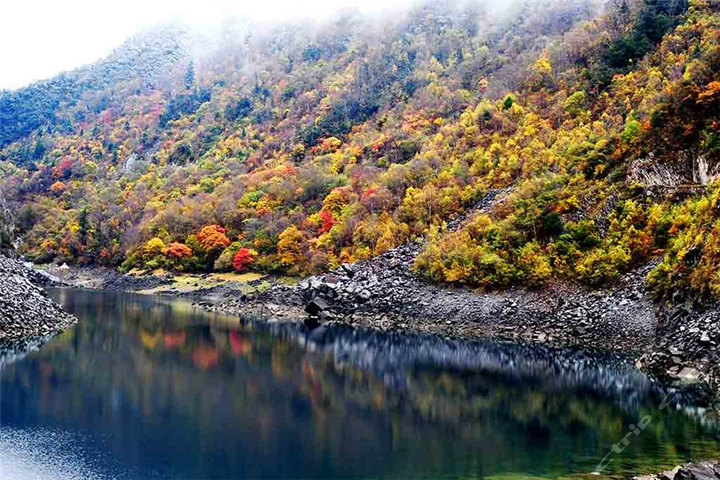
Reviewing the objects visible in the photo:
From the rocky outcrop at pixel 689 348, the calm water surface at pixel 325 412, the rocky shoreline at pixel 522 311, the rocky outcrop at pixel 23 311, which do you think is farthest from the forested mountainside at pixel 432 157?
the rocky outcrop at pixel 23 311

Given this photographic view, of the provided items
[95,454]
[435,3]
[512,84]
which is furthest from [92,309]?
Result: [435,3]

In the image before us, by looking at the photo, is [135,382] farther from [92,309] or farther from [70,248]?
[70,248]

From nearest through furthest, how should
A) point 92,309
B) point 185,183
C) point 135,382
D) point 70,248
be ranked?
point 135,382
point 92,309
point 70,248
point 185,183

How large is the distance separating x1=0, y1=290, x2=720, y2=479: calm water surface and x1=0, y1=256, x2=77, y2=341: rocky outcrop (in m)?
2.51

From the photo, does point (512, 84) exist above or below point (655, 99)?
above

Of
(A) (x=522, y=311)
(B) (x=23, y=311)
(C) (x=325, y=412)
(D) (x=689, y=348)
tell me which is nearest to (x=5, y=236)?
(B) (x=23, y=311)

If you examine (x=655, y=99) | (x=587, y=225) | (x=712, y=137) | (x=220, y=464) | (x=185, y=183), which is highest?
(x=185, y=183)

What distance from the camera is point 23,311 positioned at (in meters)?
49.2

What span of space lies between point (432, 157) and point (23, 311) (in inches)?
2229

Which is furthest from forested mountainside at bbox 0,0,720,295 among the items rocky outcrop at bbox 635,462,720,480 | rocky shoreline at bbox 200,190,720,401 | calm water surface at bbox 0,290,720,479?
rocky outcrop at bbox 635,462,720,480

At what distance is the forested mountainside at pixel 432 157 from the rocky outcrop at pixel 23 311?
3368cm

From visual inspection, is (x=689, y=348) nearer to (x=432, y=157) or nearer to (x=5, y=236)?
(x=432, y=157)

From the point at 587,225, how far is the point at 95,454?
4648cm

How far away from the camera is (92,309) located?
69.8 meters
